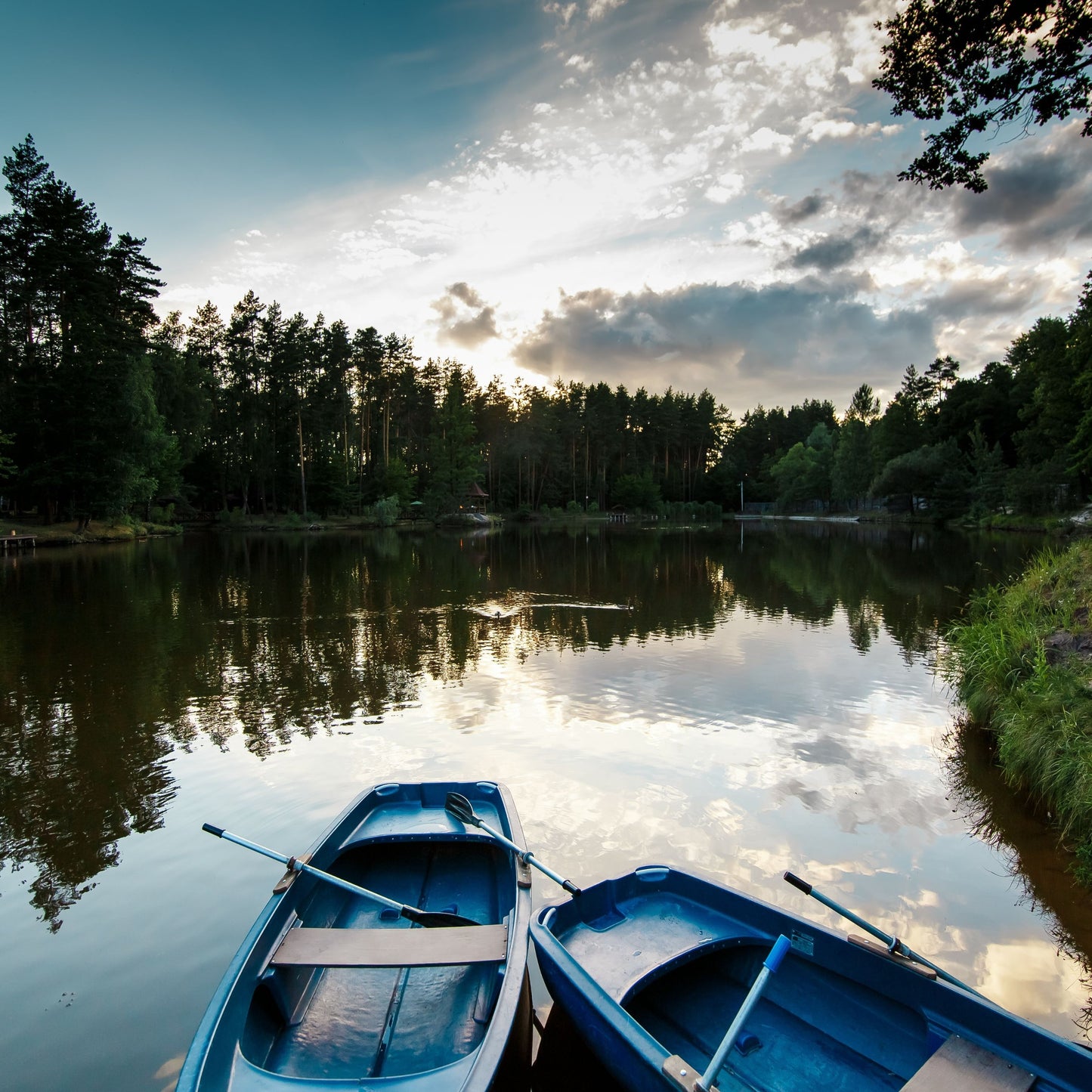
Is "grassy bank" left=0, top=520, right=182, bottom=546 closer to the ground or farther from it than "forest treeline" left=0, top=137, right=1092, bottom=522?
closer to the ground

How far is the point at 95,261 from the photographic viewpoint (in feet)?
129

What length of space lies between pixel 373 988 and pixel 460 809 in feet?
4.11

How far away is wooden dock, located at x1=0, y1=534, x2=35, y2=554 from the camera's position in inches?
1328

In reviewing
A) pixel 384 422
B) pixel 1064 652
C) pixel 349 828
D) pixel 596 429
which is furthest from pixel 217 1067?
pixel 596 429

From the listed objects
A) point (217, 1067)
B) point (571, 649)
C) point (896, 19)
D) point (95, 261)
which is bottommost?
point (571, 649)

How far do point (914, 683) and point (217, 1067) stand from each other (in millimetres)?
11603

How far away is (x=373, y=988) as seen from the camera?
3775 millimetres

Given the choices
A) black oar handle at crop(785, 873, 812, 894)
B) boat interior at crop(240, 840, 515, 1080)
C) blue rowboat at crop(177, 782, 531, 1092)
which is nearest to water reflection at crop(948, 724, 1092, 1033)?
black oar handle at crop(785, 873, 812, 894)

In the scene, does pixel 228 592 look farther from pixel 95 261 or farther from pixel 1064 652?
pixel 95 261

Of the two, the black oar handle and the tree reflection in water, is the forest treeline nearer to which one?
the tree reflection in water

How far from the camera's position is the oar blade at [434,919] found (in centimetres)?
387

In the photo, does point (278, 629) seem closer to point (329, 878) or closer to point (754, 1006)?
point (329, 878)

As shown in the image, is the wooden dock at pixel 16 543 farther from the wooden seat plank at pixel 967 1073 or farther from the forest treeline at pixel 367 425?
the wooden seat plank at pixel 967 1073

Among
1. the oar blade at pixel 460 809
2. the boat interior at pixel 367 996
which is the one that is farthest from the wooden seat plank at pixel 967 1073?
the oar blade at pixel 460 809
